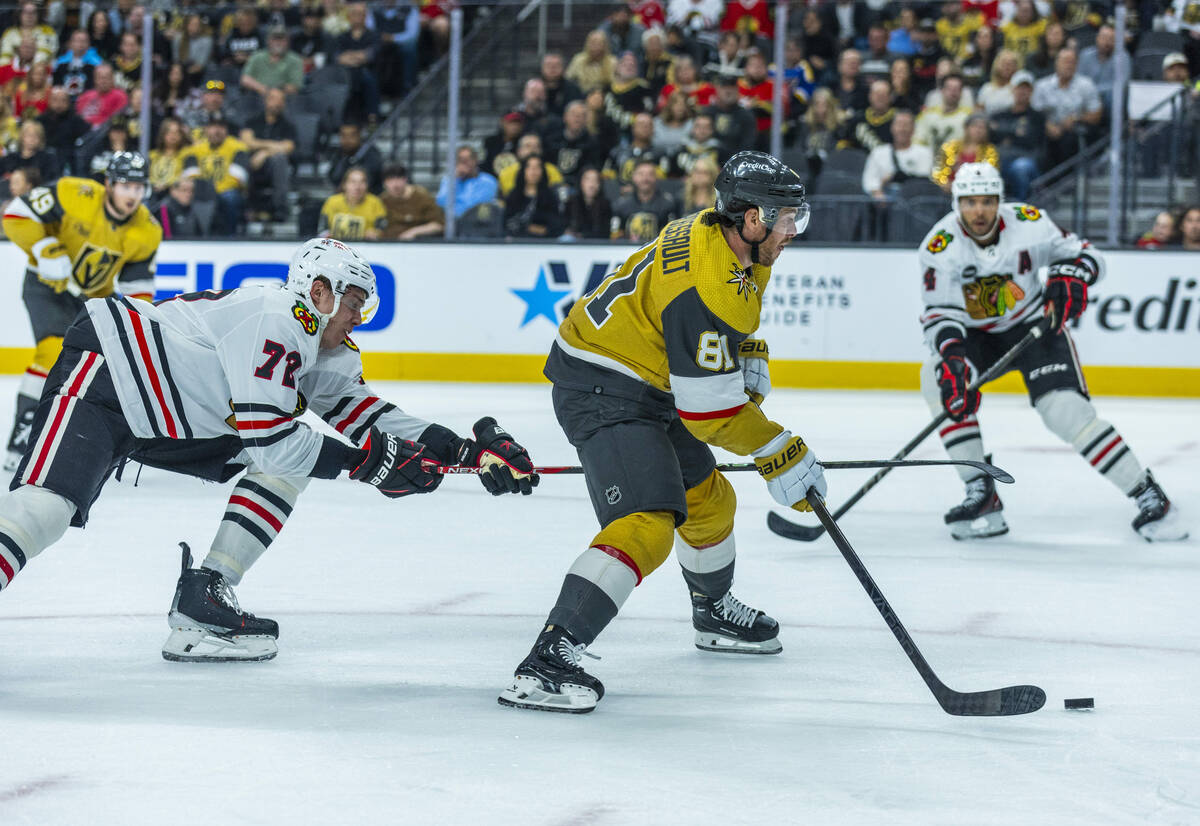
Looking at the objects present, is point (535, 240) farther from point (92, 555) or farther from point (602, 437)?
point (602, 437)

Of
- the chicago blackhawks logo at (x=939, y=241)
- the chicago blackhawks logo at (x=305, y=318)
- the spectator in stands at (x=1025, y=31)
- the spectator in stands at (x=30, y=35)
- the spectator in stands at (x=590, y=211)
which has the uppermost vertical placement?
the spectator in stands at (x=1025, y=31)

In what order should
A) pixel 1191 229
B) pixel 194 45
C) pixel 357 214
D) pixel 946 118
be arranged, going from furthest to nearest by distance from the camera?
pixel 194 45 < pixel 357 214 < pixel 946 118 < pixel 1191 229

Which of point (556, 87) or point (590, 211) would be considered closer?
point (590, 211)

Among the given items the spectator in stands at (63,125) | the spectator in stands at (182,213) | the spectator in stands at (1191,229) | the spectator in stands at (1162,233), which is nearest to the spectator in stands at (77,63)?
the spectator in stands at (63,125)

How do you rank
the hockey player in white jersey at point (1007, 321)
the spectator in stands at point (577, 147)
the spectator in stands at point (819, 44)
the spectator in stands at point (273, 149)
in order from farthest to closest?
the spectator in stands at point (819, 44)
the spectator in stands at point (273, 149)
the spectator in stands at point (577, 147)
the hockey player in white jersey at point (1007, 321)

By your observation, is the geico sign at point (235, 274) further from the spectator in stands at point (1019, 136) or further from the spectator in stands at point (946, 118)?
the spectator in stands at point (1019, 136)

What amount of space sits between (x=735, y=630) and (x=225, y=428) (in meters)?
1.16

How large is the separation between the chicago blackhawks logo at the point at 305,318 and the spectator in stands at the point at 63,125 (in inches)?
318

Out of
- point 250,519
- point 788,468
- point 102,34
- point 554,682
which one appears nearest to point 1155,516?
point 788,468

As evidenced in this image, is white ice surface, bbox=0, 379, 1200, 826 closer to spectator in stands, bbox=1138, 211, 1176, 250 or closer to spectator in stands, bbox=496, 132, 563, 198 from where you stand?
spectator in stands, bbox=1138, 211, 1176, 250

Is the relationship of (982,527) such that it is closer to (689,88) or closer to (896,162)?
(896,162)

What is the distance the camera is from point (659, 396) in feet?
10.2

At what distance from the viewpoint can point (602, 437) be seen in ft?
10.0

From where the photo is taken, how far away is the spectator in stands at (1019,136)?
9.20m
